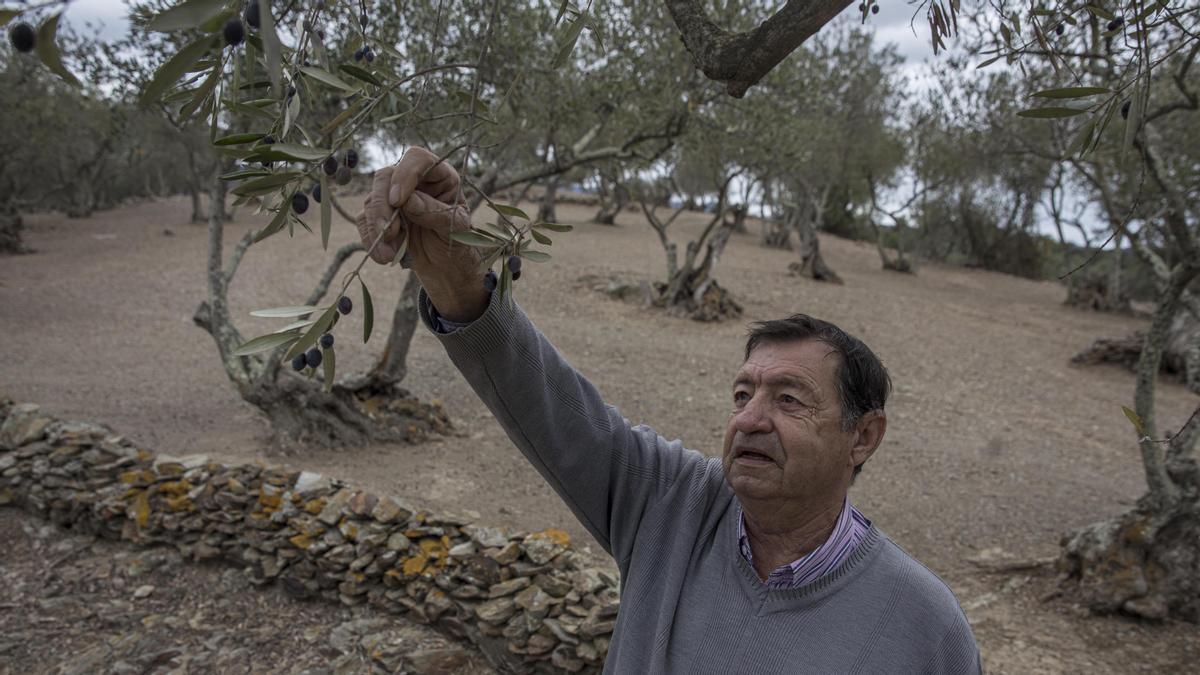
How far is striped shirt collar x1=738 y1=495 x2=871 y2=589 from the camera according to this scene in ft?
5.69

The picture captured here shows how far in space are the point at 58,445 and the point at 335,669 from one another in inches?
127

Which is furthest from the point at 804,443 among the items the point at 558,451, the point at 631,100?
the point at 631,100

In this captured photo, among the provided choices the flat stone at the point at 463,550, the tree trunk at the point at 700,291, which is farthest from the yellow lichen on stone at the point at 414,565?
the tree trunk at the point at 700,291

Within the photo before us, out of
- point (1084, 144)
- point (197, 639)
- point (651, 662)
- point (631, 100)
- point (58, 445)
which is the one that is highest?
point (631, 100)

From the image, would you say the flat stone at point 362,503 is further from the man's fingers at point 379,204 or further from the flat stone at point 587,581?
the man's fingers at point 379,204

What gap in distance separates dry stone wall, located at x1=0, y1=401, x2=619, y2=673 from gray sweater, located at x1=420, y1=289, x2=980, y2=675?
1.80 metres

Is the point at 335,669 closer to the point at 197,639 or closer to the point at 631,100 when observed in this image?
the point at 197,639

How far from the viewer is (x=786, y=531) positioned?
180cm

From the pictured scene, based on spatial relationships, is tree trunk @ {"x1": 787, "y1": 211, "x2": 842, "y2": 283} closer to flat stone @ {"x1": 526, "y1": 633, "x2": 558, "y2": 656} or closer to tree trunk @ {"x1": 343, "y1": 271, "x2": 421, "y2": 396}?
tree trunk @ {"x1": 343, "y1": 271, "x2": 421, "y2": 396}

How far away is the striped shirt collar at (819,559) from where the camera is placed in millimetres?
1733

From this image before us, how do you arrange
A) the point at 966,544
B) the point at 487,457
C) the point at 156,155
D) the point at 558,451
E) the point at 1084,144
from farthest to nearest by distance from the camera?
the point at 156,155 → the point at 487,457 → the point at 966,544 → the point at 558,451 → the point at 1084,144

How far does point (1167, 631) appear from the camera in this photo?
440cm

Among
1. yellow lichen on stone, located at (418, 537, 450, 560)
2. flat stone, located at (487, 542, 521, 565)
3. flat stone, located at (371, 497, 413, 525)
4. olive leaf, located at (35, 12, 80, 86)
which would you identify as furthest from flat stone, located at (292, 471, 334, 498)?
olive leaf, located at (35, 12, 80, 86)

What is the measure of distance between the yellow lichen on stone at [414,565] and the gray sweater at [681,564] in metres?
2.30
